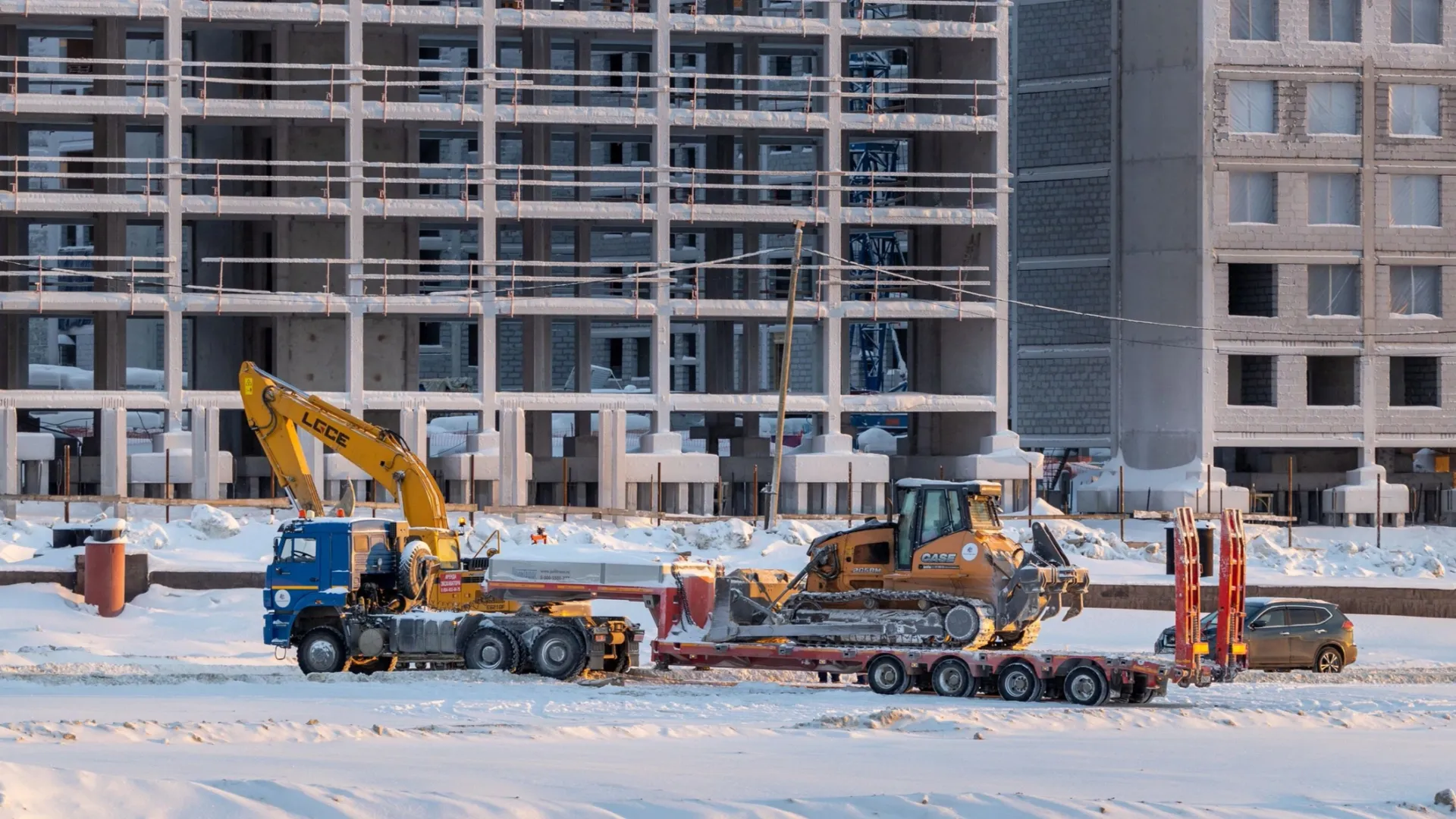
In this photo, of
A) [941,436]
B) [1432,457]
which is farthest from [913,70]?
[1432,457]

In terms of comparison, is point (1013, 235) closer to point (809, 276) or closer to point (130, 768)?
point (809, 276)

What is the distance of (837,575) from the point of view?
2869 cm

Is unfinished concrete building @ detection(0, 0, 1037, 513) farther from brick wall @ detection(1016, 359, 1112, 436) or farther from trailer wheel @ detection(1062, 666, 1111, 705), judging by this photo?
trailer wheel @ detection(1062, 666, 1111, 705)

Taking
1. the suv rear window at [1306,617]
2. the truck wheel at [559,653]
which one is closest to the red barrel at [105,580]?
the truck wheel at [559,653]

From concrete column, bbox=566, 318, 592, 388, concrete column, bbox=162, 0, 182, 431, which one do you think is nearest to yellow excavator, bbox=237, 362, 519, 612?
concrete column, bbox=162, 0, 182, 431

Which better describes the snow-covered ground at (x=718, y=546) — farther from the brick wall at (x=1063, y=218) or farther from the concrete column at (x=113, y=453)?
the brick wall at (x=1063, y=218)

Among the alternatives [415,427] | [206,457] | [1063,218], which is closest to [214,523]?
[206,457]

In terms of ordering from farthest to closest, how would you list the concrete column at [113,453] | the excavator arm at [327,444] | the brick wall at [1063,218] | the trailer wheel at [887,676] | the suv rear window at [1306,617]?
the brick wall at [1063,218] < the concrete column at [113,453] < the excavator arm at [327,444] < the suv rear window at [1306,617] < the trailer wheel at [887,676]

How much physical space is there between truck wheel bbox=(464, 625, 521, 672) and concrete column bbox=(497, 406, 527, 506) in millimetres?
22438

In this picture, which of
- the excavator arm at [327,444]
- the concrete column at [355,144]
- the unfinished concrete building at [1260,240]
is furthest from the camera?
the unfinished concrete building at [1260,240]

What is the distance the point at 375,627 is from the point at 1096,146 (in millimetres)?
35949

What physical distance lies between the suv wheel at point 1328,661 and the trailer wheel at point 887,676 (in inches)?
318

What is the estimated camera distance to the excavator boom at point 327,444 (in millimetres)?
31875

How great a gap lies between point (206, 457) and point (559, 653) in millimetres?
25034
